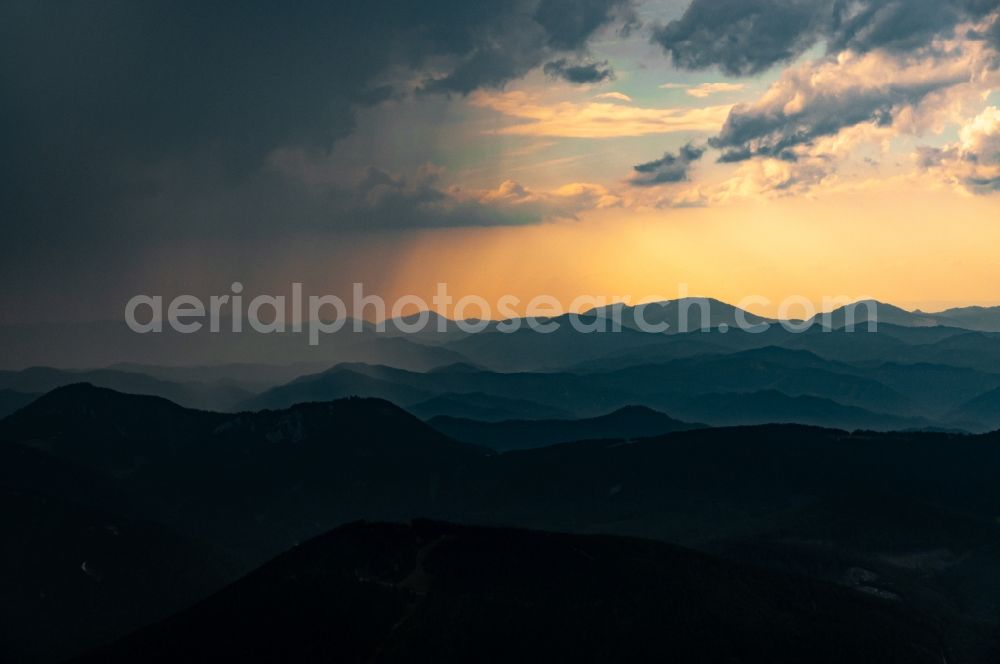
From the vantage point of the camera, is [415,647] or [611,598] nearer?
[415,647]

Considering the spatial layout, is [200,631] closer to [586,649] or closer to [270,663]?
[270,663]

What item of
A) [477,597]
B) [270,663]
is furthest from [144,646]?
[477,597]

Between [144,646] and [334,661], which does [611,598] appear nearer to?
[334,661]

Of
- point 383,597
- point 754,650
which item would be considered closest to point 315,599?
point 383,597

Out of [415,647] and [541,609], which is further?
[541,609]

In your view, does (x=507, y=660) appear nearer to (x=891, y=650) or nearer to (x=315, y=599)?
(x=315, y=599)

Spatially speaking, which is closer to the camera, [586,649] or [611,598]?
[586,649]

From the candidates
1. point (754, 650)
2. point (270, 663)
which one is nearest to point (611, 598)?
point (754, 650)
